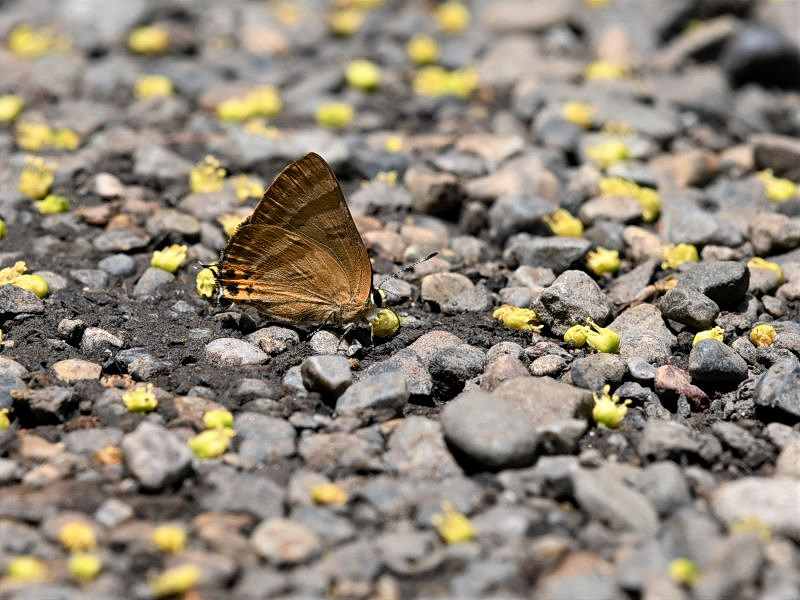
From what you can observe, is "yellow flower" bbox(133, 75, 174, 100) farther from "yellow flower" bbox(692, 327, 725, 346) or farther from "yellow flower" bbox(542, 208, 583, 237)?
→ "yellow flower" bbox(692, 327, 725, 346)

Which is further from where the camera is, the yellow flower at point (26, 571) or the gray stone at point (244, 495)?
the gray stone at point (244, 495)

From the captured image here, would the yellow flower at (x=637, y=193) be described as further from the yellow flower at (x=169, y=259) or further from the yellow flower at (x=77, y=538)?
the yellow flower at (x=77, y=538)

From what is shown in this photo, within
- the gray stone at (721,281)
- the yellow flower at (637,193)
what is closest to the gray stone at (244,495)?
the gray stone at (721,281)

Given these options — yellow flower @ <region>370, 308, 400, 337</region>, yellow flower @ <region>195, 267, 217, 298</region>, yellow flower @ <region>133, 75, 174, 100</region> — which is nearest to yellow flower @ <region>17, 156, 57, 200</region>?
yellow flower @ <region>195, 267, 217, 298</region>

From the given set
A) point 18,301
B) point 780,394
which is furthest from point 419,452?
point 18,301

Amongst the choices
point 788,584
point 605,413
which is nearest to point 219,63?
point 605,413

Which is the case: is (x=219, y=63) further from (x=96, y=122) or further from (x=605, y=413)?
(x=605, y=413)
